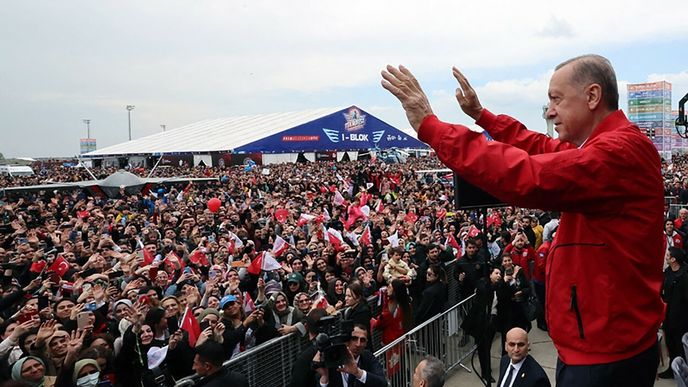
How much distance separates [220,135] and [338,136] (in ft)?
38.5

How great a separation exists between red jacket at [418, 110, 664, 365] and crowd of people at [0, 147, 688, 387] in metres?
2.44

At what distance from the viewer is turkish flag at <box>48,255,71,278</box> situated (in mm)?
8508

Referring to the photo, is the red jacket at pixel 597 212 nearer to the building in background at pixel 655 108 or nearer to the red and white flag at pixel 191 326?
the red and white flag at pixel 191 326

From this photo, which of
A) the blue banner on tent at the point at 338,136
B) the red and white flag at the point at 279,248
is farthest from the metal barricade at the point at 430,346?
the blue banner on tent at the point at 338,136

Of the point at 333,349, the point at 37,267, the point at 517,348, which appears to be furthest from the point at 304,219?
the point at 333,349

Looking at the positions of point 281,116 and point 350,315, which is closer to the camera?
point 350,315

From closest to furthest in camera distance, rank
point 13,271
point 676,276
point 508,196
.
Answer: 1. point 508,196
2. point 676,276
3. point 13,271

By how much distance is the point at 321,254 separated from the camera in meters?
9.34

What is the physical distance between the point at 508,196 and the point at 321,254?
8069mm

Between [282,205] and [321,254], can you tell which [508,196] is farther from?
[282,205]

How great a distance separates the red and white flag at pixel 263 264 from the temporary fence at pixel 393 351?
6.62ft

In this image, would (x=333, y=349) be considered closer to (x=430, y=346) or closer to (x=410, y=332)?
(x=410, y=332)

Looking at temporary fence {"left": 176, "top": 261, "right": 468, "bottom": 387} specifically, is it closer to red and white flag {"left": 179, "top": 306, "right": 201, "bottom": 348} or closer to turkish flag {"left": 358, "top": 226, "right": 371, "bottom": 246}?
red and white flag {"left": 179, "top": 306, "right": 201, "bottom": 348}

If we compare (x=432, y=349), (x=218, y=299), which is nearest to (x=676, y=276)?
(x=432, y=349)
